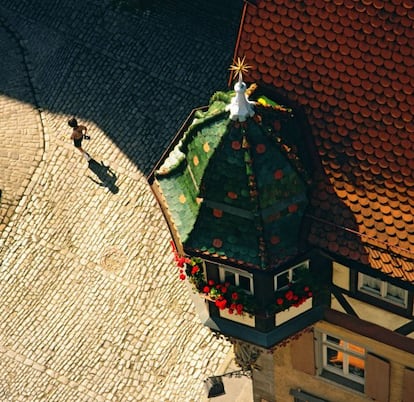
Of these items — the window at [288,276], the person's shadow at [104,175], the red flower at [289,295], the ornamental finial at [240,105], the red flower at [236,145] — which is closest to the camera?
the ornamental finial at [240,105]

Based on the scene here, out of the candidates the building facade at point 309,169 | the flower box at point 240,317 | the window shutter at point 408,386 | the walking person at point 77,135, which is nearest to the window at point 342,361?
the window shutter at point 408,386

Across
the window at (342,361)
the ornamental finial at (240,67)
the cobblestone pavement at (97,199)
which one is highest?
the cobblestone pavement at (97,199)

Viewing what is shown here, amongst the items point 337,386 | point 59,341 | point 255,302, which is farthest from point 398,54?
point 59,341

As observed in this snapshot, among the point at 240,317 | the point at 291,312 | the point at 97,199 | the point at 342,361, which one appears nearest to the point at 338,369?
the point at 342,361

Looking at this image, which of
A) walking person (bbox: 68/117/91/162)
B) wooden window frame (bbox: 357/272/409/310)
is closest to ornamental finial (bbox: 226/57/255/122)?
wooden window frame (bbox: 357/272/409/310)

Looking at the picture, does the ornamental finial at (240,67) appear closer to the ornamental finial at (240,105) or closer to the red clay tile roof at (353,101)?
the red clay tile roof at (353,101)

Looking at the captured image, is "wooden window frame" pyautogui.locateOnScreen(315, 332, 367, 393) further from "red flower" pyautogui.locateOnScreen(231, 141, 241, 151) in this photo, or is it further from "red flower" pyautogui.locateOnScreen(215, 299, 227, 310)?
"red flower" pyautogui.locateOnScreen(231, 141, 241, 151)

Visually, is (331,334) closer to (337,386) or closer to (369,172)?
(337,386)

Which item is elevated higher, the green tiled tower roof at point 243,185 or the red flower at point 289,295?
the green tiled tower roof at point 243,185
